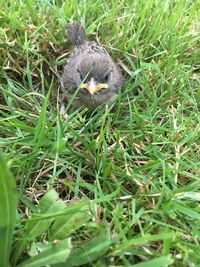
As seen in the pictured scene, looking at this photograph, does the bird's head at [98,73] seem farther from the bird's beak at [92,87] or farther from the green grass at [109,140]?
the green grass at [109,140]

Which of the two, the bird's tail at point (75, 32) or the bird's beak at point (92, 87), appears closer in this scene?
the bird's beak at point (92, 87)

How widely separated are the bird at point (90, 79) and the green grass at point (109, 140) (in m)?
0.09

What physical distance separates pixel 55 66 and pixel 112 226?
4.32 ft

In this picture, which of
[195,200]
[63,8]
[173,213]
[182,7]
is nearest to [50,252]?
[173,213]

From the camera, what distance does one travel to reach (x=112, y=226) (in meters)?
2.01

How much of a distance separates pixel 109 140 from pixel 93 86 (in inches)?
17.0

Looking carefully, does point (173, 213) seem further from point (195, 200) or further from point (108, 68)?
point (108, 68)

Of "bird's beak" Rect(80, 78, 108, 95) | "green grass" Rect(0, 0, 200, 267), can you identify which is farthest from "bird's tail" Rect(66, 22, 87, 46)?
"bird's beak" Rect(80, 78, 108, 95)

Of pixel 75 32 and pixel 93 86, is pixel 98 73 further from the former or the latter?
pixel 75 32

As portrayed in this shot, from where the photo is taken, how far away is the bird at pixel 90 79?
287 centimetres

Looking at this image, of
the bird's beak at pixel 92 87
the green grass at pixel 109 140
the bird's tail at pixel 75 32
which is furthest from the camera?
the bird's tail at pixel 75 32

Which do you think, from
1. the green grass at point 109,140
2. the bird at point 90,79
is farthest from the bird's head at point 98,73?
the green grass at point 109,140

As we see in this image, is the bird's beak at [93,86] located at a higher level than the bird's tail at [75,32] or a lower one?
lower

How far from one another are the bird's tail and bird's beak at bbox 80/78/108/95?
0.31 m
